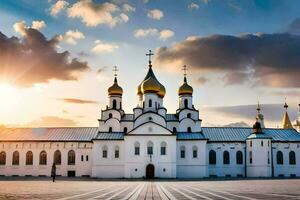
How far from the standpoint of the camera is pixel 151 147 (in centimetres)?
6825

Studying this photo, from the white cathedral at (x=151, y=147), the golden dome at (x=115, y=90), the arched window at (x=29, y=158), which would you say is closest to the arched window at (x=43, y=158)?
the white cathedral at (x=151, y=147)

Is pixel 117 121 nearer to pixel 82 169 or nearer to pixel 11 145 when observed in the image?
pixel 82 169

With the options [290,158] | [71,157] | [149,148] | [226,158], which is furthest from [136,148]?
[290,158]

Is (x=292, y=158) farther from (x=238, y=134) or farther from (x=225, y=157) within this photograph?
(x=225, y=157)

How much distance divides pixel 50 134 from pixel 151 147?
811 inches

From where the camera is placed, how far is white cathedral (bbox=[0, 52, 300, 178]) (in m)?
68.2

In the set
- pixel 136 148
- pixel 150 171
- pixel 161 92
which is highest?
pixel 161 92

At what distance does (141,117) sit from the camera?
72125mm

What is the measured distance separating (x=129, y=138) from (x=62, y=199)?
47652 millimetres

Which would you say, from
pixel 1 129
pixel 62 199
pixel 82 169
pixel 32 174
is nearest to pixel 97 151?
pixel 82 169

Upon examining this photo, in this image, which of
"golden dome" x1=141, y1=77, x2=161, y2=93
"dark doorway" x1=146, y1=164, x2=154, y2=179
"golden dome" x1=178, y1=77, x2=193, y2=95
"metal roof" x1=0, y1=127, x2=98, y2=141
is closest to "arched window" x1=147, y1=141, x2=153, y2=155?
"dark doorway" x1=146, y1=164, x2=154, y2=179

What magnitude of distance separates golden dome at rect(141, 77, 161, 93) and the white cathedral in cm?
17

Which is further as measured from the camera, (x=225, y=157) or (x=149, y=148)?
(x=225, y=157)

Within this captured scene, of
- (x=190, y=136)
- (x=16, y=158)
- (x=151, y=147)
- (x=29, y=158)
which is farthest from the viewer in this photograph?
(x=16, y=158)
